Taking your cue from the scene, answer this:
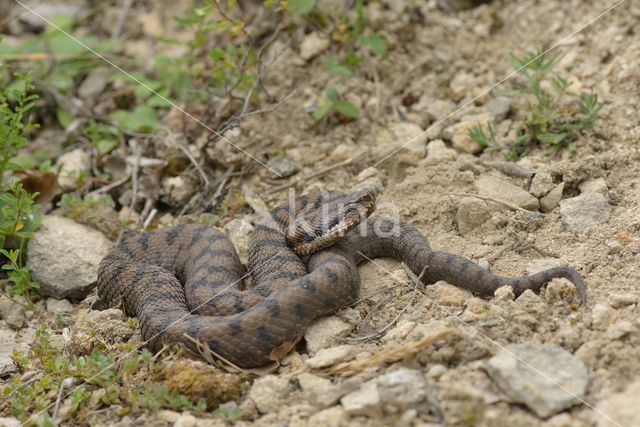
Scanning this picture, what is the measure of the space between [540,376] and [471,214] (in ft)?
6.95

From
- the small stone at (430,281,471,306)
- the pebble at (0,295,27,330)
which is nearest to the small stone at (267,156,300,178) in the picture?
the small stone at (430,281,471,306)

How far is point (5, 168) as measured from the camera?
606 centimetres

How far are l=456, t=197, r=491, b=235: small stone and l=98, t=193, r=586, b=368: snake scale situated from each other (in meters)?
0.39

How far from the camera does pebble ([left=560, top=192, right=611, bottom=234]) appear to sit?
17.2ft

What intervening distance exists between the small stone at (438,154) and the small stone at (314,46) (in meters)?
2.07

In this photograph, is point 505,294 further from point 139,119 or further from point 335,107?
point 139,119

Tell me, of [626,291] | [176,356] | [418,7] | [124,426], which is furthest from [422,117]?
[124,426]

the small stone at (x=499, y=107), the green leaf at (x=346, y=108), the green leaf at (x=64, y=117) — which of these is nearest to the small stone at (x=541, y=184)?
the small stone at (x=499, y=107)

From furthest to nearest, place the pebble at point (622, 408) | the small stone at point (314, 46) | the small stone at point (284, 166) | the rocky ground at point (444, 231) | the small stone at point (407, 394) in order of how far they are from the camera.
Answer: the small stone at point (314, 46), the small stone at point (284, 166), the rocky ground at point (444, 231), the small stone at point (407, 394), the pebble at point (622, 408)

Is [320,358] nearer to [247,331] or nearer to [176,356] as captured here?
[247,331]

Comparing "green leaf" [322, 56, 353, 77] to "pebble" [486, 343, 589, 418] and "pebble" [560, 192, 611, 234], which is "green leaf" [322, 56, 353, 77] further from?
"pebble" [486, 343, 589, 418]

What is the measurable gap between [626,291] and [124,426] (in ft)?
10.6

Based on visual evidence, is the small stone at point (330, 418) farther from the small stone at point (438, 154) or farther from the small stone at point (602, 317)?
the small stone at point (438, 154)

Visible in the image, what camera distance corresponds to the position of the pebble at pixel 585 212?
5.23m
